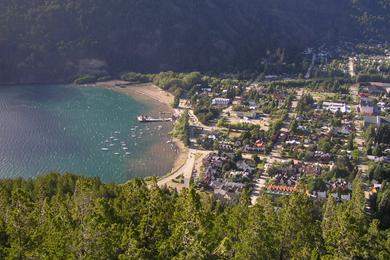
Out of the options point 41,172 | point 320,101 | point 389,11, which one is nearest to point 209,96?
point 320,101

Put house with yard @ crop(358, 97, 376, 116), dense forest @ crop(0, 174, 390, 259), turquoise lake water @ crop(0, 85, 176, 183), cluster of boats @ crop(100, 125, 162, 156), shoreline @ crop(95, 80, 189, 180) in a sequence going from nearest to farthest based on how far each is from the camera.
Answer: dense forest @ crop(0, 174, 390, 259) → turquoise lake water @ crop(0, 85, 176, 183) → cluster of boats @ crop(100, 125, 162, 156) → house with yard @ crop(358, 97, 376, 116) → shoreline @ crop(95, 80, 189, 180)

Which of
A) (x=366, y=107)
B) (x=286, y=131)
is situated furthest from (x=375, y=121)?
(x=286, y=131)

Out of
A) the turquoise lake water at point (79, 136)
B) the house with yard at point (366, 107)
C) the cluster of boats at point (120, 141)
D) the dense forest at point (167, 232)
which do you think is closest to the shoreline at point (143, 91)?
the turquoise lake water at point (79, 136)

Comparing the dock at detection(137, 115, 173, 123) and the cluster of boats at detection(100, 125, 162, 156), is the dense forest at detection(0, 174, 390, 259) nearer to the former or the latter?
the cluster of boats at detection(100, 125, 162, 156)

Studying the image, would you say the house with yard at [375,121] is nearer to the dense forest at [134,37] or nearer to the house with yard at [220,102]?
the house with yard at [220,102]

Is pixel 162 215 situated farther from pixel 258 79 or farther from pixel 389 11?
pixel 389 11

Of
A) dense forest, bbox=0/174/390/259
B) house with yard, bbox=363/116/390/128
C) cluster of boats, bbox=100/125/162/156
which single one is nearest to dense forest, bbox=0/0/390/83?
cluster of boats, bbox=100/125/162/156
